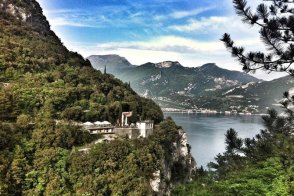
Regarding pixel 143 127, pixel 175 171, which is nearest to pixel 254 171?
pixel 143 127

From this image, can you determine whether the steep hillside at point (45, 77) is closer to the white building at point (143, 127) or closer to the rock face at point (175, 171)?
the white building at point (143, 127)

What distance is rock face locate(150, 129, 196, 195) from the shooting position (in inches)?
779

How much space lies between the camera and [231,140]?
6.89 metres

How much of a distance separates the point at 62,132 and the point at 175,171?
358 inches

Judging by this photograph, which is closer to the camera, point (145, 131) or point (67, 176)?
point (67, 176)

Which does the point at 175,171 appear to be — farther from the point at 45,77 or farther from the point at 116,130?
the point at 45,77

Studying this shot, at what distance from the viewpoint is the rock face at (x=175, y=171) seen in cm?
1978

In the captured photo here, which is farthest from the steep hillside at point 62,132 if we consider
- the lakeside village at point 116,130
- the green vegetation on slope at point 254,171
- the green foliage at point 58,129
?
the green vegetation on slope at point 254,171

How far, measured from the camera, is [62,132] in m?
19.6

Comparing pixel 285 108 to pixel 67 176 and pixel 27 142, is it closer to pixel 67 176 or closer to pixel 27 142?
pixel 67 176

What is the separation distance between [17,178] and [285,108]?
13.7m

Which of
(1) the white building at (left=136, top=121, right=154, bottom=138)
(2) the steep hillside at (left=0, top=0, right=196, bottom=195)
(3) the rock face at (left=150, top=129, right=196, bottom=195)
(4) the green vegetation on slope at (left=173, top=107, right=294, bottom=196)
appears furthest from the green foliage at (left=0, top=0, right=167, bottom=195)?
(4) the green vegetation on slope at (left=173, top=107, right=294, bottom=196)

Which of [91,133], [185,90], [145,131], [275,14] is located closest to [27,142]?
[91,133]

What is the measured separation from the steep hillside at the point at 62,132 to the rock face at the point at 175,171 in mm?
97
